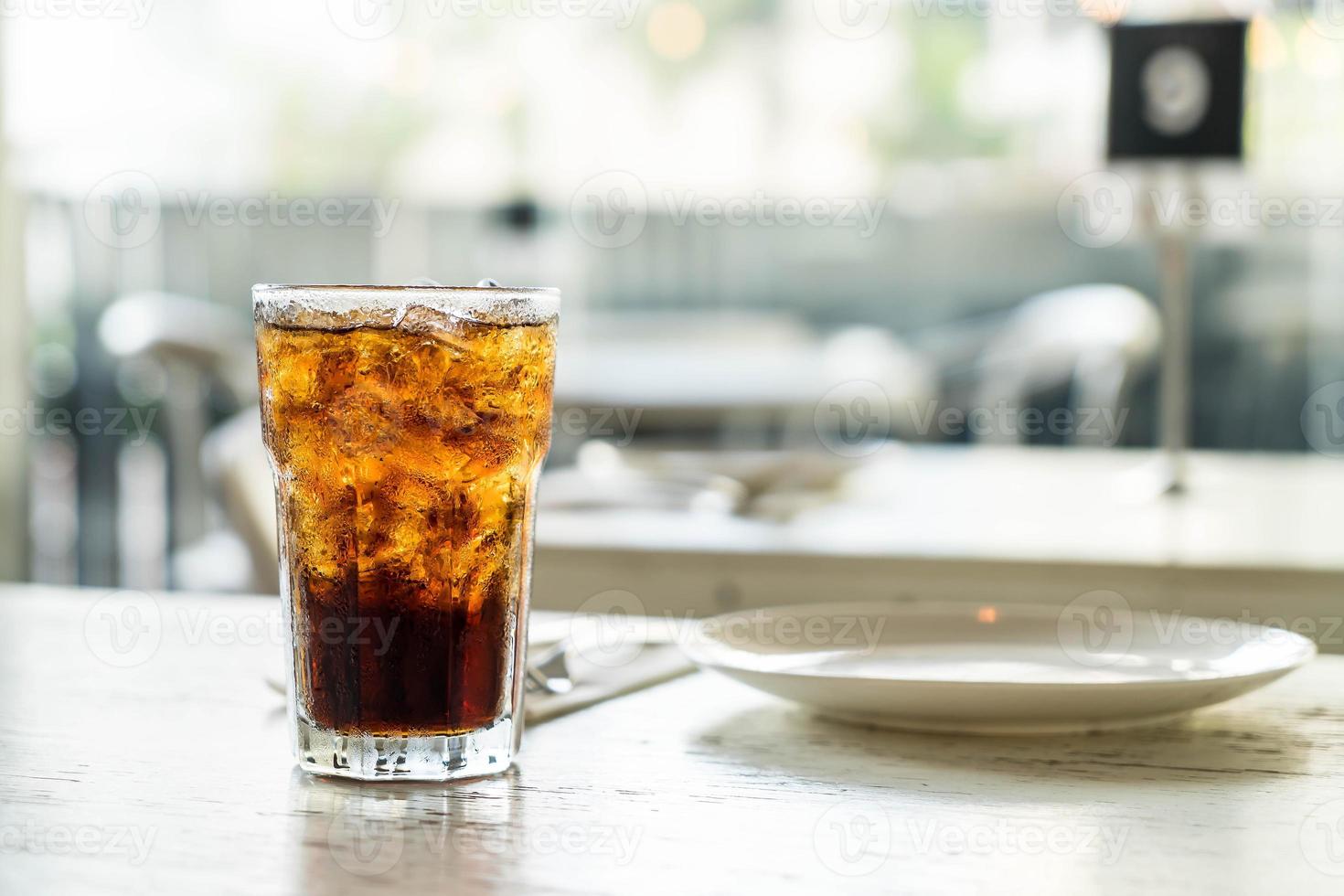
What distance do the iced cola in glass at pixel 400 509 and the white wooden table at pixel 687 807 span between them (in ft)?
0.08

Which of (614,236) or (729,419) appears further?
(614,236)

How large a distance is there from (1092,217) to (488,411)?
5.01 metres

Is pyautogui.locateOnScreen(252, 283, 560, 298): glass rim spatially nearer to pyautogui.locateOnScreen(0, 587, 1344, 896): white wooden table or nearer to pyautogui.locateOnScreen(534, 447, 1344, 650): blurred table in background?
pyautogui.locateOnScreen(0, 587, 1344, 896): white wooden table

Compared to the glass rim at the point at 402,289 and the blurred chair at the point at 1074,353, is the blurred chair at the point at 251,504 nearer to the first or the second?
the glass rim at the point at 402,289

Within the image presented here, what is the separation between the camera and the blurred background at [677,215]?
4.93 meters

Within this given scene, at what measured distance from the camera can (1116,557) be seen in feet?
4.71

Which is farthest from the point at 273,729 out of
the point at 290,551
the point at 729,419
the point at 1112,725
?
the point at 729,419

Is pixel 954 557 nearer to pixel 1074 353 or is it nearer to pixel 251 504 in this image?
pixel 251 504

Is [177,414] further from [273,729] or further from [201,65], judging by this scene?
[273,729]

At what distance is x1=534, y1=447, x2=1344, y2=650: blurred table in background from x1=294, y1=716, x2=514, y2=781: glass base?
0.85 m

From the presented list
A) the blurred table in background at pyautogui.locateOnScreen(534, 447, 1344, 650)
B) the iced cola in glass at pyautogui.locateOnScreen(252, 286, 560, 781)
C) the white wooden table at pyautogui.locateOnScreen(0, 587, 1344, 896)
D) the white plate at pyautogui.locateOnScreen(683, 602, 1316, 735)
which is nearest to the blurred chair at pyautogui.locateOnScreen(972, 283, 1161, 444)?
the blurred table in background at pyautogui.locateOnScreen(534, 447, 1344, 650)

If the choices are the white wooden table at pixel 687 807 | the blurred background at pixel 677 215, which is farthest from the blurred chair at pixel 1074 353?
the white wooden table at pixel 687 807

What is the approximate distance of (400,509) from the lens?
61 centimetres

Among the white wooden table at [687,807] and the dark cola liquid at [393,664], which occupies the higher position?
the dark cola liquid at [393,664]
